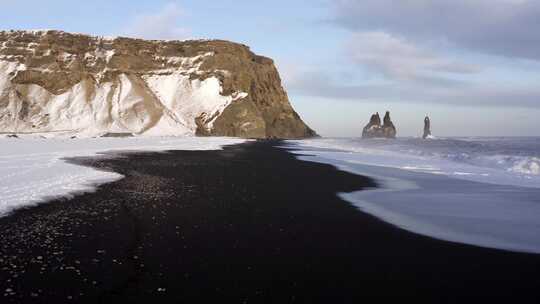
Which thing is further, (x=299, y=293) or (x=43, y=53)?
(x=43, y=53)

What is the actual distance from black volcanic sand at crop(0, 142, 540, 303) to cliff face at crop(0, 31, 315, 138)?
11636cm

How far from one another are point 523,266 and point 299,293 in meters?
4.47

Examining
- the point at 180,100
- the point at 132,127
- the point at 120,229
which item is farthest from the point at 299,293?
the point at 180,100

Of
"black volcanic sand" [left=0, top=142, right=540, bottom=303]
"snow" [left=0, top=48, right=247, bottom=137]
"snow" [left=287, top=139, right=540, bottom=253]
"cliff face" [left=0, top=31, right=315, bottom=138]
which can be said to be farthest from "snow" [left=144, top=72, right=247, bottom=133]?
"black volcanic sand" [left=0, top=142, right=540, bottom=303]

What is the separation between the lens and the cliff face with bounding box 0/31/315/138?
428 feet

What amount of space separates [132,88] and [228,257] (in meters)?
144

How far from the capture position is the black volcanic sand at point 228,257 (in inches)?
271

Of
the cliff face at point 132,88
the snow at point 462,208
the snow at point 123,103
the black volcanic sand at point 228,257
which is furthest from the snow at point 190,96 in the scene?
the black volcanic sand at point 228,257

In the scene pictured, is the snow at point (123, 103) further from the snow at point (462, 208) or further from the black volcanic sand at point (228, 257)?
the black volcanic sand at point (228, 257)

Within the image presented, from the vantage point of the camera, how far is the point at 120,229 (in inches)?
420

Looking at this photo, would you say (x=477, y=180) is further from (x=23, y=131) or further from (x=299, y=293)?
(x=23, y=131)

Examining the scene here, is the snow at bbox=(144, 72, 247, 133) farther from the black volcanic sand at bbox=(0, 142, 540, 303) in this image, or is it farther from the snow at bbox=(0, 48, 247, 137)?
the black volcanic sand at bbox=(0, 142, 540, 303)

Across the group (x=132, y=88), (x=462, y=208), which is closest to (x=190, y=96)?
(x=132, y=88)

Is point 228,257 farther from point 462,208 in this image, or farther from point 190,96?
point 190,96
